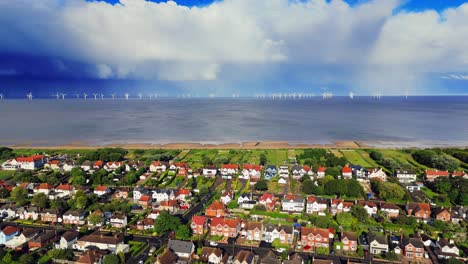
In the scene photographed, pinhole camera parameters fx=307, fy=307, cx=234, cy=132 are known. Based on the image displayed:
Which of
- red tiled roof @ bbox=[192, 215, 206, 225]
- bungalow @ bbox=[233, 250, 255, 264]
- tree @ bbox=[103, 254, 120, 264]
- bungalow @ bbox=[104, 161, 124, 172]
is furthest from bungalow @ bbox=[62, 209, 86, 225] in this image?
bungalow @ bbox=[104, 161, 124, 172]

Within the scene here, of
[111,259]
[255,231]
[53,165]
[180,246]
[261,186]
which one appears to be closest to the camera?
[111,259]

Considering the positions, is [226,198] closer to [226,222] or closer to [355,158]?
[226,222]

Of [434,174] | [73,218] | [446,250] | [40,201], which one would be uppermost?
[434,174]

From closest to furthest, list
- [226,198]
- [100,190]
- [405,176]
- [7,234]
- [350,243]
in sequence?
[350,243]
[7,234]
[226,198]
[100,190]
[405,176]

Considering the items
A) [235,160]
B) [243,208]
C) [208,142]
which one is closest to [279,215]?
[243,208]

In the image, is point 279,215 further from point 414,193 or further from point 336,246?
point 414,193

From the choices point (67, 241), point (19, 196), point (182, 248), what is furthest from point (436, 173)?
point (19, 196)
